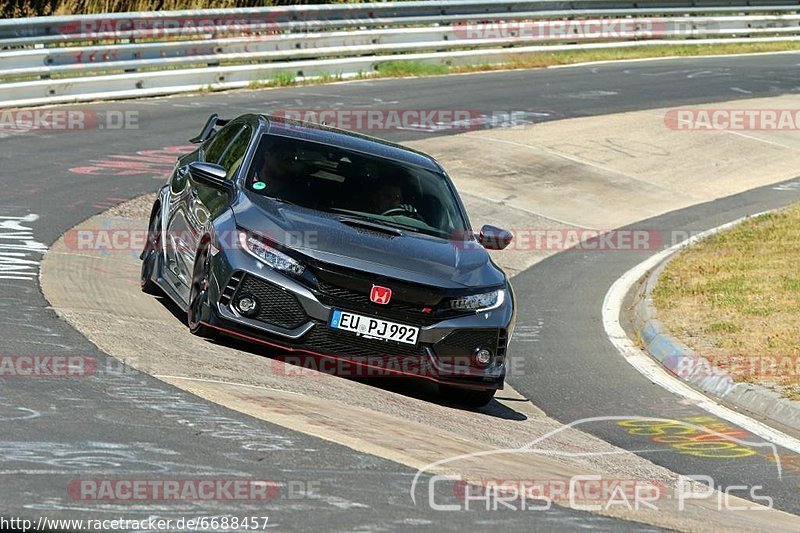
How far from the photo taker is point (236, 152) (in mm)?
10188

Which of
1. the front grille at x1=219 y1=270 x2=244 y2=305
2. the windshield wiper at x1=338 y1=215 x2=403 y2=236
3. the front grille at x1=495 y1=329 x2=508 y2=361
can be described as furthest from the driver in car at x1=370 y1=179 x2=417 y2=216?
the front grille at x1=219 y1=270 x2=244 y2=305

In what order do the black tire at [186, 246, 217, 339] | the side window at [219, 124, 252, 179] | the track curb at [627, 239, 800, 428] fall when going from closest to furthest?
the black tire at [186, 246, 217, 339] → the track curb at [627, 239, 800, 428] → the side window at [219, 124, 252, 179]

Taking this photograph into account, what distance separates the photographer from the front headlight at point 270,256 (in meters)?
8.54

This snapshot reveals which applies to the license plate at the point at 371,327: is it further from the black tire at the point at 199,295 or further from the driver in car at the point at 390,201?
the driver in car at the point at 390,201

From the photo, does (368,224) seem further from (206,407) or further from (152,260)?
(206,407)

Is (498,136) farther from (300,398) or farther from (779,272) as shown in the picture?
(300,398)

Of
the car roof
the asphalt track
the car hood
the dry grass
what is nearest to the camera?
the asphalt track

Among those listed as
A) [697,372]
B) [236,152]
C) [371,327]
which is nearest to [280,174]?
[236,152]

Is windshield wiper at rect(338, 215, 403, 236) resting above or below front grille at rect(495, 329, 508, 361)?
above

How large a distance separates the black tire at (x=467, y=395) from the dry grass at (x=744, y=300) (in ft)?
7.36

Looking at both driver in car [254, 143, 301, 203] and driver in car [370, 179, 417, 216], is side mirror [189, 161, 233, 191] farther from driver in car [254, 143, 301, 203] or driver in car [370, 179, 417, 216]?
driver in car [370, 179, 417, 216]

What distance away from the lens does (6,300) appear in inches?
367

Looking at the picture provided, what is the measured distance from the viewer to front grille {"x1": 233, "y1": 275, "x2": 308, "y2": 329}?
27.8ft

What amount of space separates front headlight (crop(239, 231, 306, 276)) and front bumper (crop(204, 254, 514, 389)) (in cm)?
5
